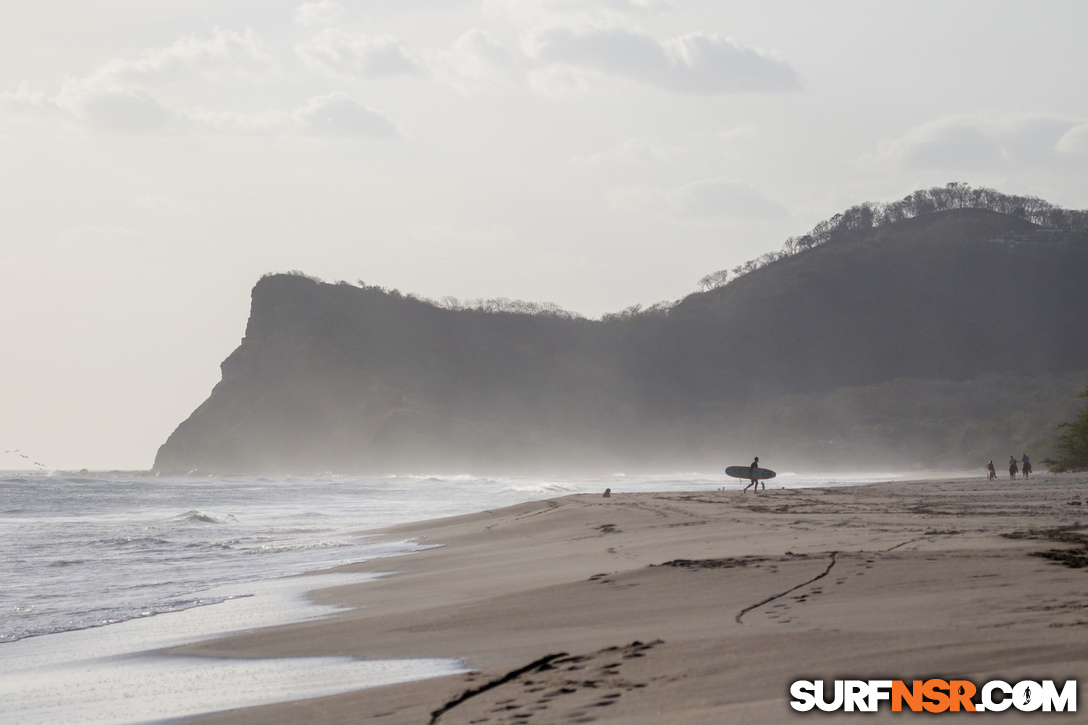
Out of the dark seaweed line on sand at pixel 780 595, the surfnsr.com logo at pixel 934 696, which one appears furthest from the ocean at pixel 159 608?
the surfnsr.com logo at pixel 934 696

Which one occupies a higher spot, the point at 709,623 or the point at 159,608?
the point at 709,623

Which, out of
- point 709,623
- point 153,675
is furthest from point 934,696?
point 153,675

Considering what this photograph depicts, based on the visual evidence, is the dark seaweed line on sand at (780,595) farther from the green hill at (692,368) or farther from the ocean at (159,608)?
the green hill at (692,368)

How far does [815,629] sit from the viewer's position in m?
5.52

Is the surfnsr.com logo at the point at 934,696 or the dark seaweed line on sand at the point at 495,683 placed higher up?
the surfnsr.com logo at the point at 934,696

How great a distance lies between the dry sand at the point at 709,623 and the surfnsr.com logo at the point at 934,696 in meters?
0.10

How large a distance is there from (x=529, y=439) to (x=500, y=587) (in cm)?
9176

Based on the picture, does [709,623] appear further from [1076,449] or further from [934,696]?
[1076,449]

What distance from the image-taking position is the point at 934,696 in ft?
13.2

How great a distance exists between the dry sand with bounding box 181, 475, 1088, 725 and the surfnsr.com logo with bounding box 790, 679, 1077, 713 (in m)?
0.10

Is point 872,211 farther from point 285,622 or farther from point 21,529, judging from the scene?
point 285,622

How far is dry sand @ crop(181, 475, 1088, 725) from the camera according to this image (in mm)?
4500

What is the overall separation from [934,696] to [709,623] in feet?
7.47

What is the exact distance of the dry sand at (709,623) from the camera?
14.8 feet
